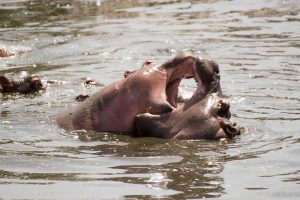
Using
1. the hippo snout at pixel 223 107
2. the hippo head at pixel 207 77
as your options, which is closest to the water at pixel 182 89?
the hippo snout at pixel 223 107

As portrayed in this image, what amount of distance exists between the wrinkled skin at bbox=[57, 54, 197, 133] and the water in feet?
0.54

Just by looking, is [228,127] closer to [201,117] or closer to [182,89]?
[201,117]

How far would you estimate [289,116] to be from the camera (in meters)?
8.02

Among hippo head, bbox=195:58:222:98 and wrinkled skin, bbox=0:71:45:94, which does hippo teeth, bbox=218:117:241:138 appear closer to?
hippo head, bbox=195:58:222:98

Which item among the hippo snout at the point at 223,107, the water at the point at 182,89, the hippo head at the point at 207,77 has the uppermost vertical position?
the hippo head at the point at 207,77

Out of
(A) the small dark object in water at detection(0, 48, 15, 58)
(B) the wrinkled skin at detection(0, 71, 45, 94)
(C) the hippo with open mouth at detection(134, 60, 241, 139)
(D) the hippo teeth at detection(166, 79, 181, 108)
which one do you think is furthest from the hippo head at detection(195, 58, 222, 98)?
(A) the small dark object in water at detection(0, 48, 15, 58)

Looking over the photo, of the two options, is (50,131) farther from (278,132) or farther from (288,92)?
(288,92)

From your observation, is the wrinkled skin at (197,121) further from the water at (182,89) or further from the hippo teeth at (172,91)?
the hippo teeth at (172,91)

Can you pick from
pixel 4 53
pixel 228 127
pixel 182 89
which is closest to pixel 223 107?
pixel 228 127

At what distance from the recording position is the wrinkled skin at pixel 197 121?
6867 mm

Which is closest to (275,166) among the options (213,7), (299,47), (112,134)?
(112,134)

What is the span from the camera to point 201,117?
684 cm

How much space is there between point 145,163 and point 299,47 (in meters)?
6.63

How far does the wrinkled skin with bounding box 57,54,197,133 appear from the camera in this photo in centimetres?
718
